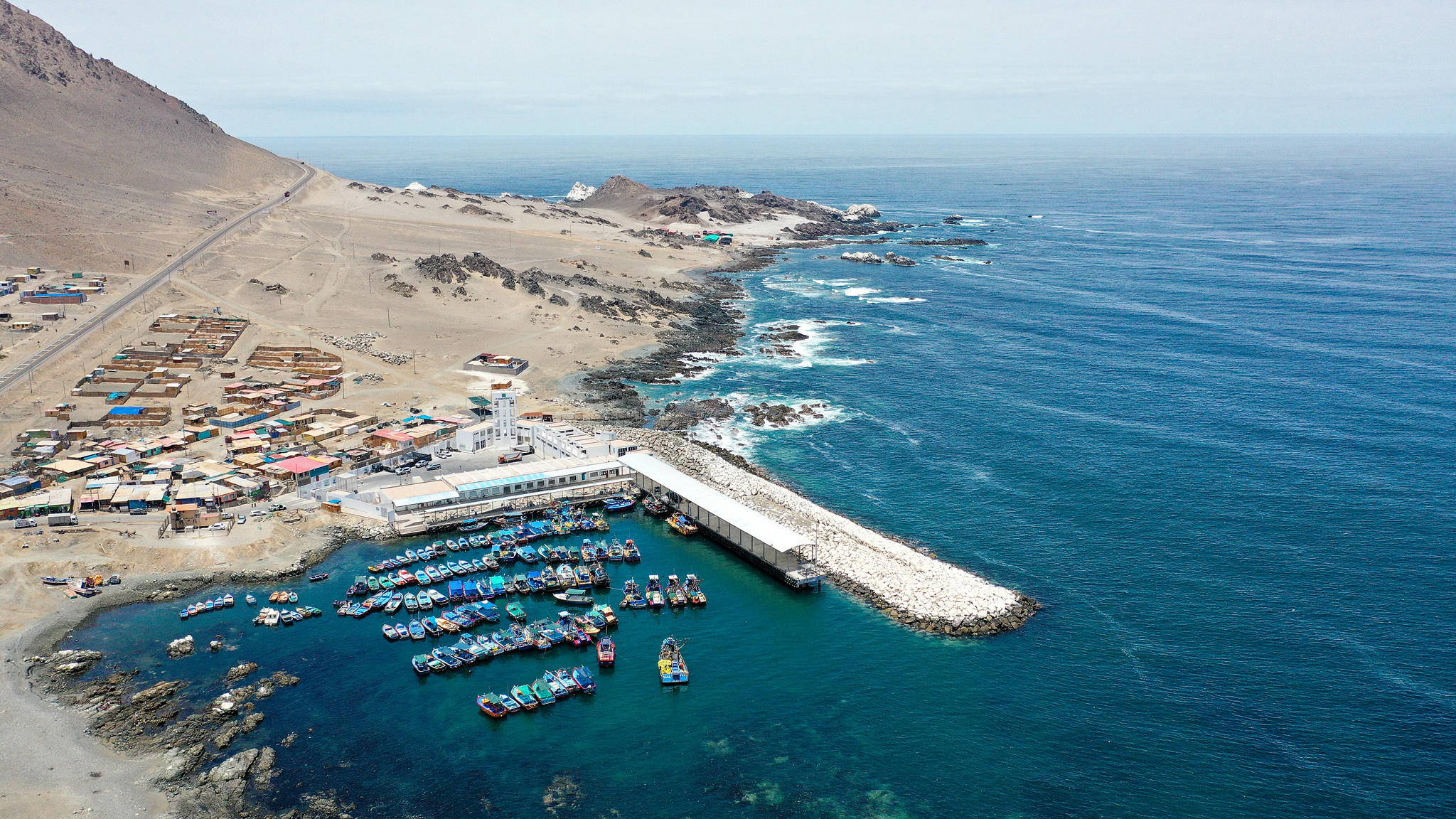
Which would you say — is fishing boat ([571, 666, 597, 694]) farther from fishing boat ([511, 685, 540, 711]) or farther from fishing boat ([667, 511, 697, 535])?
fishing boat ([667, 511, 697, 535])

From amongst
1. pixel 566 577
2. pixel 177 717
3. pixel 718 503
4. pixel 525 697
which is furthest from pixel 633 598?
pixel 177 717

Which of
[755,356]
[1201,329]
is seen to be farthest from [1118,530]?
[1201,329]

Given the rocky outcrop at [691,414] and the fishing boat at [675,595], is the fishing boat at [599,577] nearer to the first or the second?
the fishing boat at [675,595]

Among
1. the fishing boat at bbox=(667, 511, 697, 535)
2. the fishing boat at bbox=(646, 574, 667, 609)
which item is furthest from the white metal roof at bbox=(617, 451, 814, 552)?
the fishing boat at bbox=(646, 574, 667, 609)

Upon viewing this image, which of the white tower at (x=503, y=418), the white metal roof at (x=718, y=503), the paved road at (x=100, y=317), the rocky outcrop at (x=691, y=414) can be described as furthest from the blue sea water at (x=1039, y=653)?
the paved road at (x=100, y=317)

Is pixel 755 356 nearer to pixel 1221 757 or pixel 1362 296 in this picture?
pixel 1221 757
